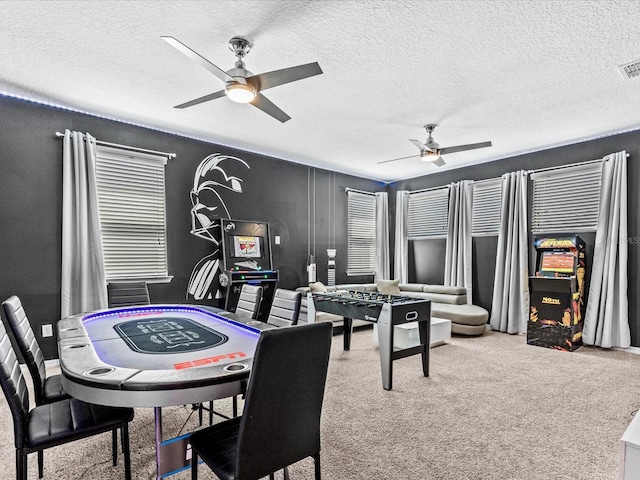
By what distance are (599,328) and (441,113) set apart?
136 inches

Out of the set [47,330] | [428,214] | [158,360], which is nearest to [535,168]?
[428,214]

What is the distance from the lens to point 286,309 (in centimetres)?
278

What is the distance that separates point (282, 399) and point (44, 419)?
1.25 m

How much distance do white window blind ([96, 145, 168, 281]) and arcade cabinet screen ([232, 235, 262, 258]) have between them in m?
0.92

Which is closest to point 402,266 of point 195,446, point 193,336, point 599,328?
point 599,328

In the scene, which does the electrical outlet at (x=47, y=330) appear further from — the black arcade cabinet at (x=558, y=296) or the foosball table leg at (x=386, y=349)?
the black arcade cabinet at (x=558, y=296)

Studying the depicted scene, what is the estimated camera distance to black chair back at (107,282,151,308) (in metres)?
3.42

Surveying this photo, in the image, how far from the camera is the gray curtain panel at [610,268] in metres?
4.41

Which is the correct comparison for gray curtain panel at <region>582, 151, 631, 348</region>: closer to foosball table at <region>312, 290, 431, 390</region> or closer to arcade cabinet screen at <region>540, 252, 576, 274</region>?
arcade cabinet screen at <region>540, 252, 576, 274</region>

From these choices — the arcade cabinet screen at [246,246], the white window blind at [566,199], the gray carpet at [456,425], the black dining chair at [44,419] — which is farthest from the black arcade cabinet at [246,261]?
the white window blind at [566,199]

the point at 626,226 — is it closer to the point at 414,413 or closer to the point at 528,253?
the point at 528,253

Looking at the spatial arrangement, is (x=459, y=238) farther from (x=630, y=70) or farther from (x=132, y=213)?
(x=132, y=213)

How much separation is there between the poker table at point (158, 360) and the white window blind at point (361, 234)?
4.48m

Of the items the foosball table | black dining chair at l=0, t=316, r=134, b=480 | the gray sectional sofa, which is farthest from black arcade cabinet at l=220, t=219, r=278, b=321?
black dining chair at l=0, t=316, r=134, b=480
